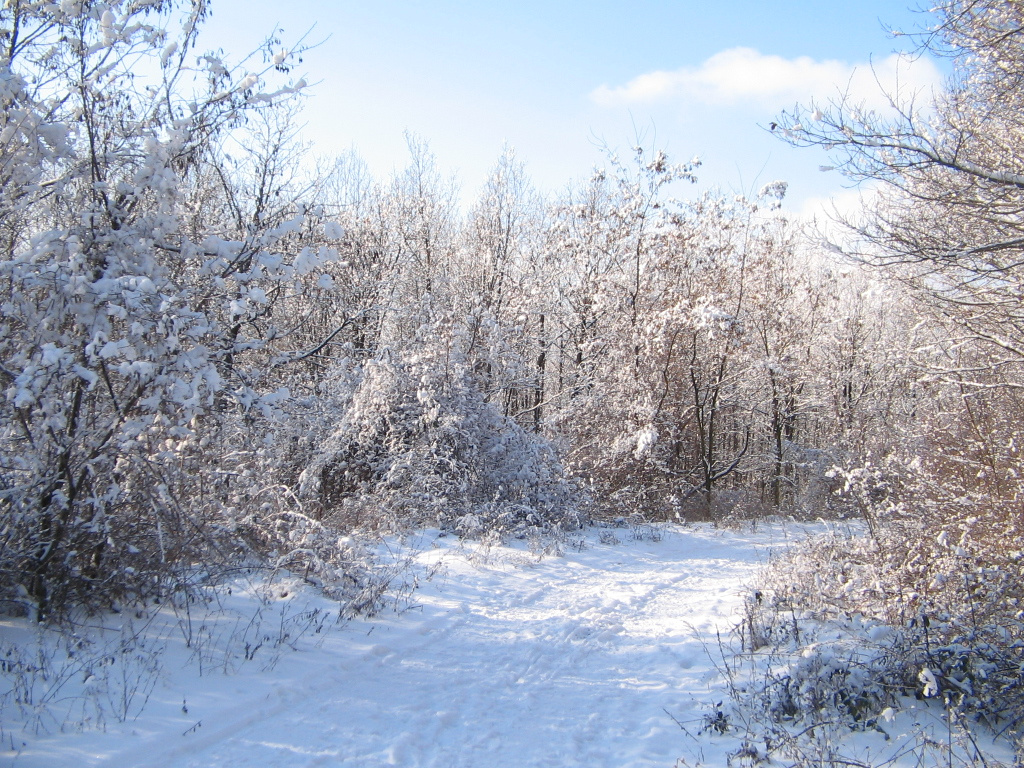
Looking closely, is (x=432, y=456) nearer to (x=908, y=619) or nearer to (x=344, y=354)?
(x=344, y=354)

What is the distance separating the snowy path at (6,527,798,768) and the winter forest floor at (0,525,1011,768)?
2 cm

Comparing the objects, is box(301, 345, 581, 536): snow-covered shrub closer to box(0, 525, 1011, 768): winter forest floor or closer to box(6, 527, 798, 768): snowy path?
box(6, 527, 798, 768): snowy path

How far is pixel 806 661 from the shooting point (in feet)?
16.5

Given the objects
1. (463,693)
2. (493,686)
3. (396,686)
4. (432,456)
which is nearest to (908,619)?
(493,686)

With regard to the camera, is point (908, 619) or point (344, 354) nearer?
point (908, 619)

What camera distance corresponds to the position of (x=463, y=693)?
502cm

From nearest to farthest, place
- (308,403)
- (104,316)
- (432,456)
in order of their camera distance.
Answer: (104,316), (308,403), (432,456)

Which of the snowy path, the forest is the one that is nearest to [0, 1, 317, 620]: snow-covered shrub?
the forest

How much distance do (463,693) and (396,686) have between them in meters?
0.52

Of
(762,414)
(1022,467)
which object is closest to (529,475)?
(1022,467)

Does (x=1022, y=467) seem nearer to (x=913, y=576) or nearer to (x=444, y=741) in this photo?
(x=913, y=576)

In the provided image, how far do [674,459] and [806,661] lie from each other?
15017 mm

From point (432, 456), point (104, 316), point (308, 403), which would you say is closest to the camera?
point (104, 316)

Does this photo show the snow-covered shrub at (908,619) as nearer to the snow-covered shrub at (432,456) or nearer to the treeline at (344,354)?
the treeline at (344,354)
